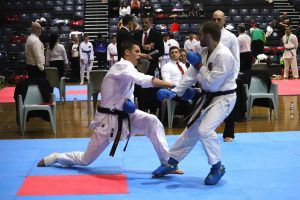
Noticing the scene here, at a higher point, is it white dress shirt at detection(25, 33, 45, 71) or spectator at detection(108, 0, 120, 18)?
spectator at detection(108, 0, 120, 18)

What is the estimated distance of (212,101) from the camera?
5801 mm

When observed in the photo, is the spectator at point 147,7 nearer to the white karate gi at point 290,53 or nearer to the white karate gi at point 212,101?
the white karate gi at point 290,53

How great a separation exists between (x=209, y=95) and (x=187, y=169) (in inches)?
43.2

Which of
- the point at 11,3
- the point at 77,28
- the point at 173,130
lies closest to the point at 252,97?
the point at 173,130

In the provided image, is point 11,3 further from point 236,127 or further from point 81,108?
point 236,127

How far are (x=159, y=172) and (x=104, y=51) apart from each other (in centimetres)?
1425

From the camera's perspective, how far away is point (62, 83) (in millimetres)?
13211

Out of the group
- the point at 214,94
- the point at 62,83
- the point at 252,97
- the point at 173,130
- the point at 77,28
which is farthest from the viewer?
the point at 77,28

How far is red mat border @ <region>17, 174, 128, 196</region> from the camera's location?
17.8ft

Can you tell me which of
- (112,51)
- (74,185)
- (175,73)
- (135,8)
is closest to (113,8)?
(135,8)

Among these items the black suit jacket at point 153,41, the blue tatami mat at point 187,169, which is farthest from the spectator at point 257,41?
the blue tatami mat at point 187,169

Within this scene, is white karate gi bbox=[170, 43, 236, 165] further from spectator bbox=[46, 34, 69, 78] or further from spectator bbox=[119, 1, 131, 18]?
spectator bbox=[119, 1, 131, 18]

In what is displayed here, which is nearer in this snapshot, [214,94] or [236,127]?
[214,94]

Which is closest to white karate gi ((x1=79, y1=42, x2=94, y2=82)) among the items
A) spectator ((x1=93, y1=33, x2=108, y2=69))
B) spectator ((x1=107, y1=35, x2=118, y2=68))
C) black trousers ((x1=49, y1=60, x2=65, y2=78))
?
spectator ((x1=107, y1=35, x2=118, y2=68))
